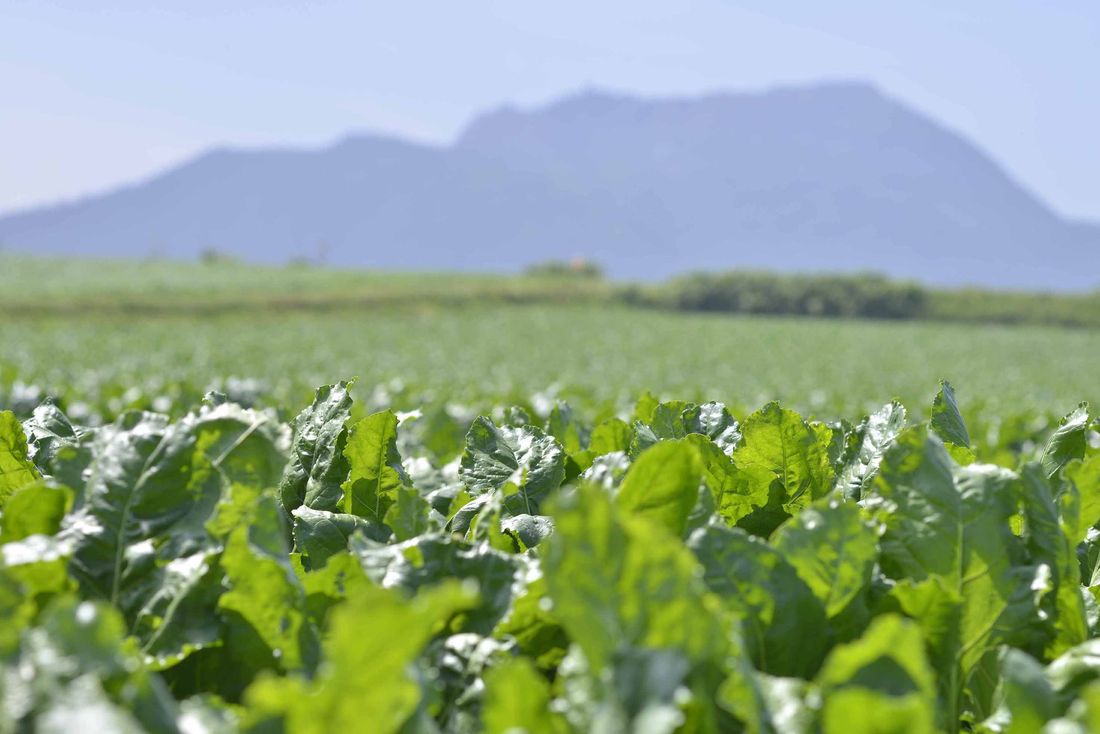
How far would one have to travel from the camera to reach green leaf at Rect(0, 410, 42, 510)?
169 cm

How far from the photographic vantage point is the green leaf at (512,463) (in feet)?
5.72

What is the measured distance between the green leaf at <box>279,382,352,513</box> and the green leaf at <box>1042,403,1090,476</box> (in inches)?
51.1

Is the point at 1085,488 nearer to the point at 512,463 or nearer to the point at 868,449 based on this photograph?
the point at 868,449

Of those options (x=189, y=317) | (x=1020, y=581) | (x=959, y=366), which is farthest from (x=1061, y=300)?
(x=1020, y=581)

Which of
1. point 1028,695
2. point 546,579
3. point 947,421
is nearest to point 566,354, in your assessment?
point 947,421

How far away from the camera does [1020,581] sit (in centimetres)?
124

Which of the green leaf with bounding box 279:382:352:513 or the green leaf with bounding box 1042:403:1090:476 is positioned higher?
the green leaf with bounding box 1042:403:1090:476

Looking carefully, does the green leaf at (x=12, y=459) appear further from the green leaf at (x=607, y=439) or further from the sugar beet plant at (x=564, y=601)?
the green leaf at (x=607, y=439)

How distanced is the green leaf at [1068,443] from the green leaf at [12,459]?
73.3 inches

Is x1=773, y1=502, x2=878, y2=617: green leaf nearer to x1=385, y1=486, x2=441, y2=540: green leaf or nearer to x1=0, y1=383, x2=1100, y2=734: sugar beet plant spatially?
x1=0, y1=383, x2=1100, y2=734: sugar beet plant

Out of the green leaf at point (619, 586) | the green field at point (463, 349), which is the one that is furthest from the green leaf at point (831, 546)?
the green field at point (463, 349)

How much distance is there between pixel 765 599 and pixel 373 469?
0.84m

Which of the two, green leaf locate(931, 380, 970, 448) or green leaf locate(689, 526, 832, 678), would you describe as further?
green leaf locate(931, 380, 970, 448)

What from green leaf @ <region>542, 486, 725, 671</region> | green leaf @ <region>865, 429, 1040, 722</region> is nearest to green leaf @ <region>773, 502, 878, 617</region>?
green leaf @ <region>865, 429, 1040, 722</region>
